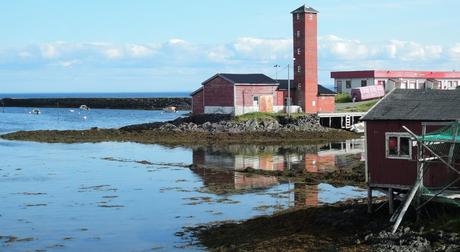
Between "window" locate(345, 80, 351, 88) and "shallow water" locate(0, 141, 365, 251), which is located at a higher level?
"window" locate(345, 80, 351, 88)

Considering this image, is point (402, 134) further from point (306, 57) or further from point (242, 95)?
point (306, 57)

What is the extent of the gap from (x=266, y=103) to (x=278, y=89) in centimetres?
200

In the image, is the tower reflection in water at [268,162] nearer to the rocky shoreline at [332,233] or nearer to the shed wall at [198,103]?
the rocky shoreline at [332,233]

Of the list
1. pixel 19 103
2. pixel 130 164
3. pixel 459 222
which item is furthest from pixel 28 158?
pixel 19 103

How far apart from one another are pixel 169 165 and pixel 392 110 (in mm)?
23266

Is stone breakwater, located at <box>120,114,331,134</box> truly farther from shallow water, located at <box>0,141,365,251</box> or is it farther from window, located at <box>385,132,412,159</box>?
window, located at <box>385,132,412,159</box>

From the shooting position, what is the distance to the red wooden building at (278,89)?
70.1 metres

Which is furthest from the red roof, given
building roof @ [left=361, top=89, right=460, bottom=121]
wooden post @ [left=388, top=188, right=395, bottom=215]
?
wooden post @ [left=388, top=188, right=395, bottom=215]

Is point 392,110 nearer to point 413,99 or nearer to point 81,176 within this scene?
point 413,99

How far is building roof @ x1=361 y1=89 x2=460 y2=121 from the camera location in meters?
22.6

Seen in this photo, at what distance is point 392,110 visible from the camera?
77.6 feet

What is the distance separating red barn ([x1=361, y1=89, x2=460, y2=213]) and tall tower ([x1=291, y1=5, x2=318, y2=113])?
155 ft

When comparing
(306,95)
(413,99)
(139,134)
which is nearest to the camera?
(413,99)

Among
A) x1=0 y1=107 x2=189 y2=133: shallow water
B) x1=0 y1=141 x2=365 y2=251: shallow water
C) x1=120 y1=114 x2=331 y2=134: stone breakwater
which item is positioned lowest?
x1=0 y1=141 x2=365 y2=251: shallow water
